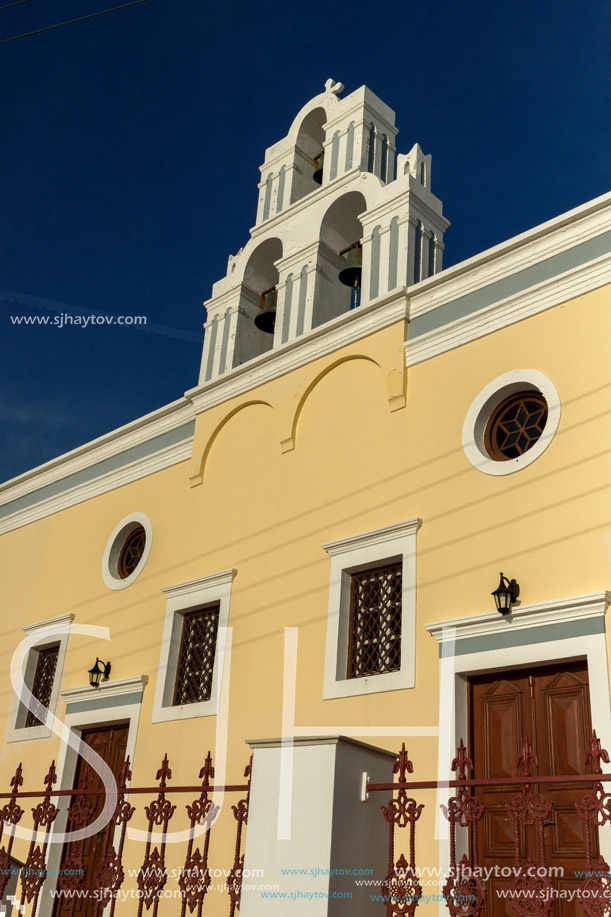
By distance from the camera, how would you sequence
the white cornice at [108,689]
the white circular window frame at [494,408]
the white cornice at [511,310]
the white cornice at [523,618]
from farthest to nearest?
the white cornice at [108,689], the white cornice at [511,310], the white circular window frame at [494,408], the white cornice at [523,618]

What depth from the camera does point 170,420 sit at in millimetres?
11219

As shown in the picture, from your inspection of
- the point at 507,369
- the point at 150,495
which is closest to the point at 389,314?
the point at 507,369

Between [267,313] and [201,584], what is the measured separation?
3467 mm

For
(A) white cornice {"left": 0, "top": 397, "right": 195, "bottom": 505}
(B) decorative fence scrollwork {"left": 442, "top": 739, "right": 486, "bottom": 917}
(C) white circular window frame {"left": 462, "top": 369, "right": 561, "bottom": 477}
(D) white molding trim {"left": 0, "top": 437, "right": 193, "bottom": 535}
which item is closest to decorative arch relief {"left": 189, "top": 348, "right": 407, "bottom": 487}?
(D) white molding trim {"left": 0, "top": 437, "right": 193, "bottom": 535}

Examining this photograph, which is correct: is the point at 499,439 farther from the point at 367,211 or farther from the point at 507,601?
the point at 367,211

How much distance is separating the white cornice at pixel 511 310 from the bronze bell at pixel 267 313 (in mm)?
2782

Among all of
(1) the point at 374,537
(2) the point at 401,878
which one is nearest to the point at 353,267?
(1) the point at 374,537

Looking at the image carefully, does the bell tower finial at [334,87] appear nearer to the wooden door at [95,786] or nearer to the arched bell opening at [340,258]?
the arched bell opening at [340,258]

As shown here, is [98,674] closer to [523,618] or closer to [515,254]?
[523,618]

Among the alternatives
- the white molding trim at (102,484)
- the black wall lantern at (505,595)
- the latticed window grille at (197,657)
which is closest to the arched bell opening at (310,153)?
the white molding trim at (102,484)

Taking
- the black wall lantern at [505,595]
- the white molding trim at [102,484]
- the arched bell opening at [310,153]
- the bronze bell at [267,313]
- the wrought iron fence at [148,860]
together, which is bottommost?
the wrought iron fence at [148,860]

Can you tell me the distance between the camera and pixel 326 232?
34.4 ft

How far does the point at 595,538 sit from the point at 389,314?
3.28 meters

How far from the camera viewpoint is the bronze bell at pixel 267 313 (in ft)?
35.9
